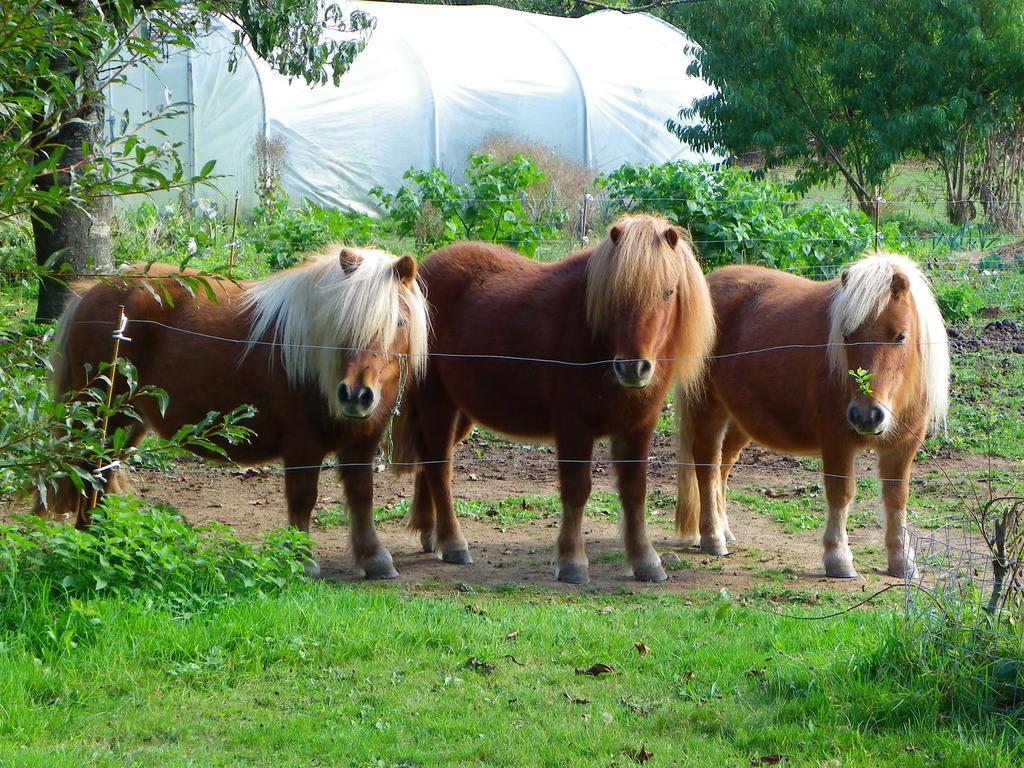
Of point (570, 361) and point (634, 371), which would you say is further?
point (570, 361)

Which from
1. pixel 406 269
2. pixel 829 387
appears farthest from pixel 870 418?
pixel 406 269

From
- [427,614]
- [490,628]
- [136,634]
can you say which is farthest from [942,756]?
[136,634]

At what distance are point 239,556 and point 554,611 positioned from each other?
5.51 feet

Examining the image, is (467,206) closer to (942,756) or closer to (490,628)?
(490,628)

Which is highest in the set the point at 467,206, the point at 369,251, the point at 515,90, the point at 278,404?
the point at 515,90

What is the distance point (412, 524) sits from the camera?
7.46m

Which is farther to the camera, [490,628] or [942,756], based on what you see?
[490,628]

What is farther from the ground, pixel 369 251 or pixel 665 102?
pixel 665 102

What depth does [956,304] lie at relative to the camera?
12398 mm

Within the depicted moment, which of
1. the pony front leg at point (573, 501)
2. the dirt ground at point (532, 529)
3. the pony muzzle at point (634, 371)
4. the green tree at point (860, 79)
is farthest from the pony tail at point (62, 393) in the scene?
the green tree at point (860, 79)

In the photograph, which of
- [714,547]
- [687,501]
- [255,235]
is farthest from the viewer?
[255,235]

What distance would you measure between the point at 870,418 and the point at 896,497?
77cm

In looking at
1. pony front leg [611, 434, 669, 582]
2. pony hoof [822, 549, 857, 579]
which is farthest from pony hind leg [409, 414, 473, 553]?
pony hoof [822, 549, 857, 579]

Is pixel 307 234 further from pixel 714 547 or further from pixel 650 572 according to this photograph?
pixel 650 572
